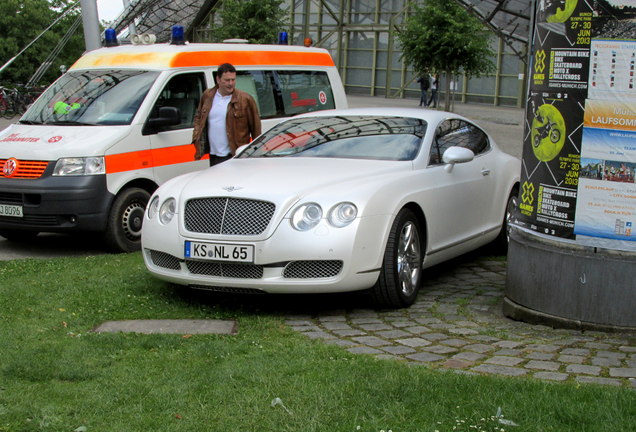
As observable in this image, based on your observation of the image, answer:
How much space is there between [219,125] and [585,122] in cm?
463

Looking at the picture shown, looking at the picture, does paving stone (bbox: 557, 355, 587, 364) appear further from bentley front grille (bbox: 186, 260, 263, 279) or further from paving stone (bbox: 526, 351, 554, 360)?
bentley front grille (bbox: 186, 260, 263, 279)

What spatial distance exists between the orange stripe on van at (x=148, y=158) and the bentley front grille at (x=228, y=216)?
3.13 meters

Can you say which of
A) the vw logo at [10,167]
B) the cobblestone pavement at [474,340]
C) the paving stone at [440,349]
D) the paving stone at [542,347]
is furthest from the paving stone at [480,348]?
the vw logo at [10,167]

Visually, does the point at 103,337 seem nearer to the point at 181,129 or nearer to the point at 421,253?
the point at 421,253

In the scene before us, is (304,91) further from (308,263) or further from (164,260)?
(308,263)

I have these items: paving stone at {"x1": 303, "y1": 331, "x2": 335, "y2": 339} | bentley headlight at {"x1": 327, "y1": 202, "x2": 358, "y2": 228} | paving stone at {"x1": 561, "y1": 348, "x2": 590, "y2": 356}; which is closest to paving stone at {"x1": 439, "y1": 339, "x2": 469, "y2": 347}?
paving stone at {"x1": 561, "y1": 348, "x2": 590, "y2": 356}

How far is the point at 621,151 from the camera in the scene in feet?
19.0

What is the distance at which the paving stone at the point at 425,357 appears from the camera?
5371 millimetres

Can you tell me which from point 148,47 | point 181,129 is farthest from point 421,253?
point 148,47

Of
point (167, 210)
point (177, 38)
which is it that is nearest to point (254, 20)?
point (177, 38)

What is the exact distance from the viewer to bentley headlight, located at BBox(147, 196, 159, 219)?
700 centimetres

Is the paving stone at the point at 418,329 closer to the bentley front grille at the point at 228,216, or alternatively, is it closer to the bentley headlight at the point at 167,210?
the bentley front grille at the point at 228,216

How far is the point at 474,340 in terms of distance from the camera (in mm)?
5891

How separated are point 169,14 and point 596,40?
59.8 metres
